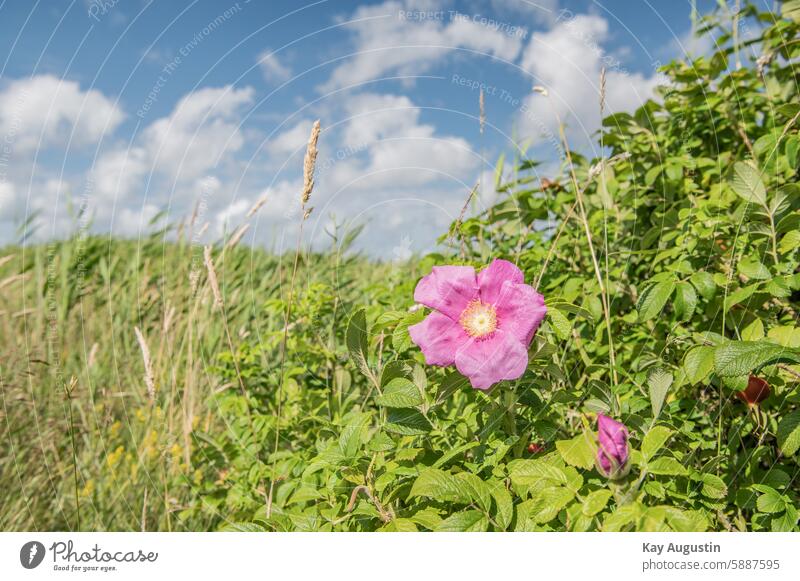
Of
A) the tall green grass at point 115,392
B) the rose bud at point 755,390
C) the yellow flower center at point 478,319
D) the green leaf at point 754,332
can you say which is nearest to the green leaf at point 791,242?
the green leaf at point 754,332

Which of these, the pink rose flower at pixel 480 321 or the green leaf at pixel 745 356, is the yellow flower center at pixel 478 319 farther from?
the green leaf at pixel 745 356

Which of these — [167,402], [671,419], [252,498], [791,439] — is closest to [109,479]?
[167,402]

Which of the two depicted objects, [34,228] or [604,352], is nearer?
[604,352]

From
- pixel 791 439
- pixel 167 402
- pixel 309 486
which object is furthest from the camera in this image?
pixel 167 402

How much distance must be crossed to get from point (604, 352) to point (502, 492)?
65 centimetres

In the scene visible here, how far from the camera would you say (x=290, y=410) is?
5.73ft

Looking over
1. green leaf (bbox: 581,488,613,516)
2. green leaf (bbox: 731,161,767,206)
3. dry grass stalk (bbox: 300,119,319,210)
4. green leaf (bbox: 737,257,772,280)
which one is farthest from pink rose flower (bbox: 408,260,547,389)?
green leaf (bbox: 731,161,767,206)

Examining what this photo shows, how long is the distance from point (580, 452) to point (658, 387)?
0.20 meters

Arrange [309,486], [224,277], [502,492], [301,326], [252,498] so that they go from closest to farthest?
[502,492]
[309,486]
[252,498]
[301,326]
[224,277]

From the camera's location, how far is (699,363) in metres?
1.04

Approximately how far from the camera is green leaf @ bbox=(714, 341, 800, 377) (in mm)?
957

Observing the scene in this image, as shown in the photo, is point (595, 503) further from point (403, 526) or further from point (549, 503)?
point (403, 526)
